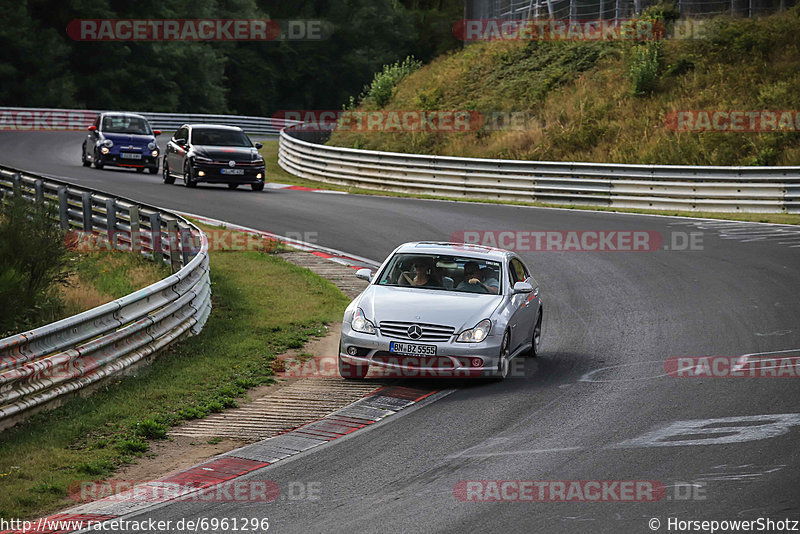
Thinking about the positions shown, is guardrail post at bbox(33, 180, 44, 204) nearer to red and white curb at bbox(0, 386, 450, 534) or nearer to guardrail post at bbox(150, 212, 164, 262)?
guardrail post at bbox(150, 212, 164, 262)

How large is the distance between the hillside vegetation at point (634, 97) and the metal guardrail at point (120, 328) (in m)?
18.2

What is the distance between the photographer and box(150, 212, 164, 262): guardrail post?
17188 mm

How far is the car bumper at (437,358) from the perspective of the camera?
36.9 feet

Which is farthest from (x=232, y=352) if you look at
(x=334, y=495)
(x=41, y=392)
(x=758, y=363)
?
(x=758, y=363)

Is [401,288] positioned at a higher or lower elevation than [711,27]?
lower

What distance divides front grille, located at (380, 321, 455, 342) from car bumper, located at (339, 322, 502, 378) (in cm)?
5

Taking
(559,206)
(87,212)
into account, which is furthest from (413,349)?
(559,206)

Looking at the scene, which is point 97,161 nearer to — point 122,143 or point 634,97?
point 122,143

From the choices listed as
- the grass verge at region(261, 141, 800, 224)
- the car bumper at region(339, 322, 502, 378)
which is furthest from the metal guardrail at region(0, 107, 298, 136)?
the car bumper at region(339, 322, 502, 378)

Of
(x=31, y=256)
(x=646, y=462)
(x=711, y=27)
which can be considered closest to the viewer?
(x=646, y=462)

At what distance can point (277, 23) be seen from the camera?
7925 centimetres

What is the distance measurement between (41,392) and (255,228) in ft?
44.3

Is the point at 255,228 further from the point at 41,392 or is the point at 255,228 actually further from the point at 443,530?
the point at 443,530

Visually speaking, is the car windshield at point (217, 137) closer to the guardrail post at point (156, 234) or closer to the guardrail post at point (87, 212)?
the guardrail post at point (87, 212)
